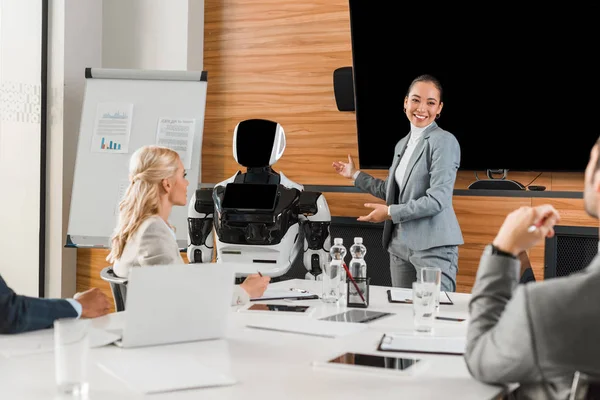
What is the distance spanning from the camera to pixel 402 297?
2.56m

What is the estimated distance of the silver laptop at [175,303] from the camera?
5.49 feet

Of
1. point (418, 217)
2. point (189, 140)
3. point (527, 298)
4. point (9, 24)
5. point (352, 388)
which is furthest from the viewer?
point (9, 24)

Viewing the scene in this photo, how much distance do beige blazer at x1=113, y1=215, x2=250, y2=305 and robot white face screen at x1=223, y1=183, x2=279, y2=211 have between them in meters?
1.16

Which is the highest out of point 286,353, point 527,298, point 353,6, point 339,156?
point 353,6

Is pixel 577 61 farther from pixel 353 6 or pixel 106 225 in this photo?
pixel 106 225

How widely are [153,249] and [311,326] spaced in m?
0.61

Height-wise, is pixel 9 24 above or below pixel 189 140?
above

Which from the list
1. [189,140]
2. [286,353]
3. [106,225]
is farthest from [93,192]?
[286,353]

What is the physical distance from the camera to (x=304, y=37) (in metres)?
4.82

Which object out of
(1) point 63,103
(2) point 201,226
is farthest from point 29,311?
(1) point 63,103

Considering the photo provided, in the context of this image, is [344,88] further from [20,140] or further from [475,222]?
[20,140]

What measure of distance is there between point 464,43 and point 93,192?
2.40 meters

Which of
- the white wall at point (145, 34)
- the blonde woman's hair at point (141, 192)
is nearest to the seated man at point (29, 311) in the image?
the blonde woman's hair at point (141, 192)

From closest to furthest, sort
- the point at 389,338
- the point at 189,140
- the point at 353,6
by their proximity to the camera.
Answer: the point at 389,338, the point at 353,6, the point at 189,140
